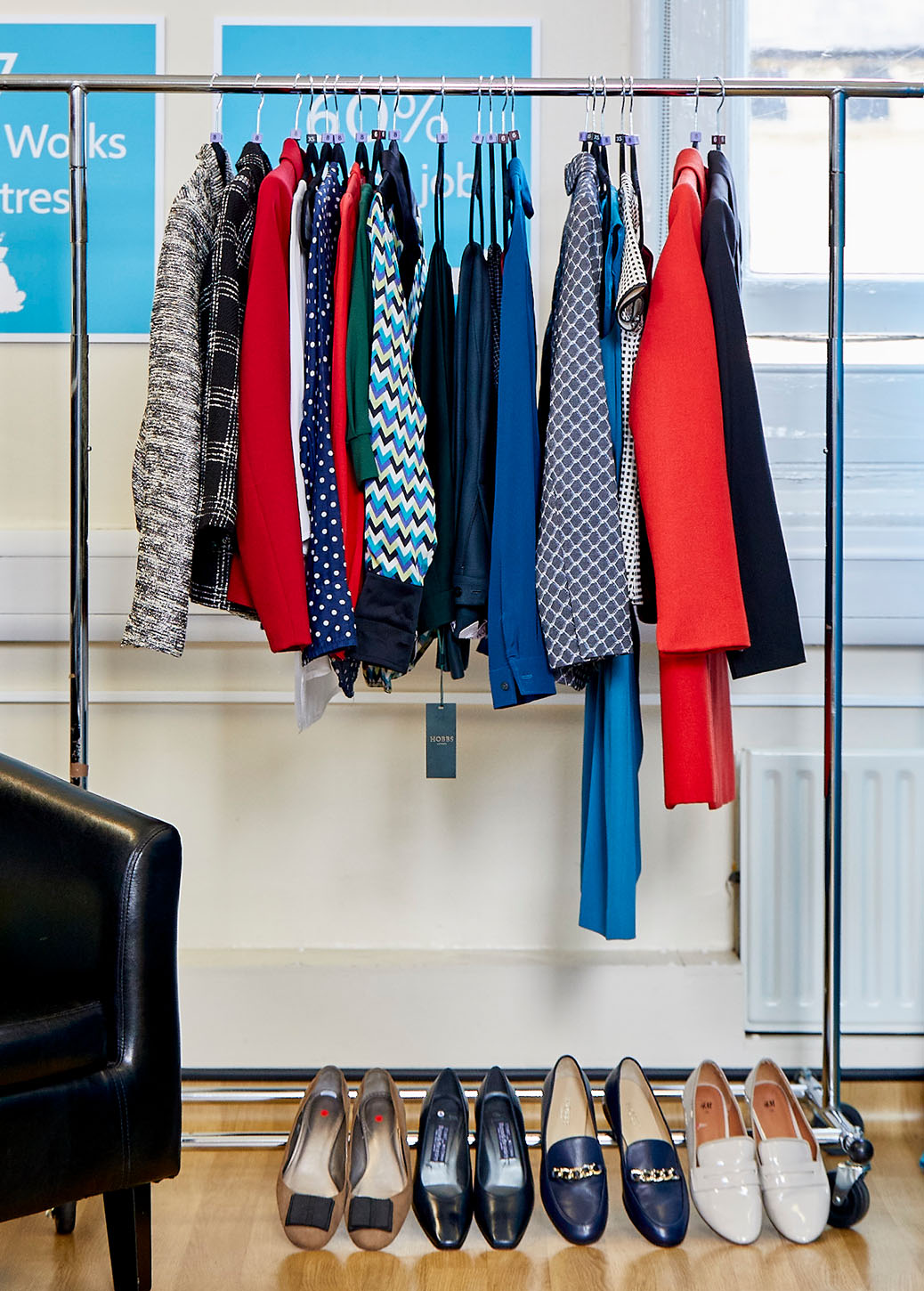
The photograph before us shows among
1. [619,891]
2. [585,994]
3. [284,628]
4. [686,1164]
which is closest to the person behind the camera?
[284,628]

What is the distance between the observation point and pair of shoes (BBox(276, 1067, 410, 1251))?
1.51 metres

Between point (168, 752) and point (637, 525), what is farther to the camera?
point (168, 752)

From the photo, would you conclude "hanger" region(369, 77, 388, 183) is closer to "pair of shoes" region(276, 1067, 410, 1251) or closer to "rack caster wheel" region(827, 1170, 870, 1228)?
"pair of shoes" region(276, 1067, 410, 1251)

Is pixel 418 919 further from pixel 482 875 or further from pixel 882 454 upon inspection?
pixel 882 454

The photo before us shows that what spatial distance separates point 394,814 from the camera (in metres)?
2.13

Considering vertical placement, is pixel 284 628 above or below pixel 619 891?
above

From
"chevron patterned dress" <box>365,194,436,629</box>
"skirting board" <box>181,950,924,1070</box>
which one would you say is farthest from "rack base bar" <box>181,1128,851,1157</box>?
"chevron patterned dress" <box>365,194,436,629</box>

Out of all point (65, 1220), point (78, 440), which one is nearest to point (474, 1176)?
point (65, 1220)

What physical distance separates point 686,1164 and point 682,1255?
0.85 feet

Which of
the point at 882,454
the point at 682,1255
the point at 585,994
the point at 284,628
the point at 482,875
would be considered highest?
the point at 882,454

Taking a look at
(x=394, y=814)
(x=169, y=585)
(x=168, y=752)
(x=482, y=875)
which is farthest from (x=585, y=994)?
(x=169, y=585)

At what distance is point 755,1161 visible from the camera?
162 cm

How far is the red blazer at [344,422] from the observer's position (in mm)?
1539

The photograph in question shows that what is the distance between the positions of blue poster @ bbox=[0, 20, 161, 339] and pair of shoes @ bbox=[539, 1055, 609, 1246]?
5.42ft
